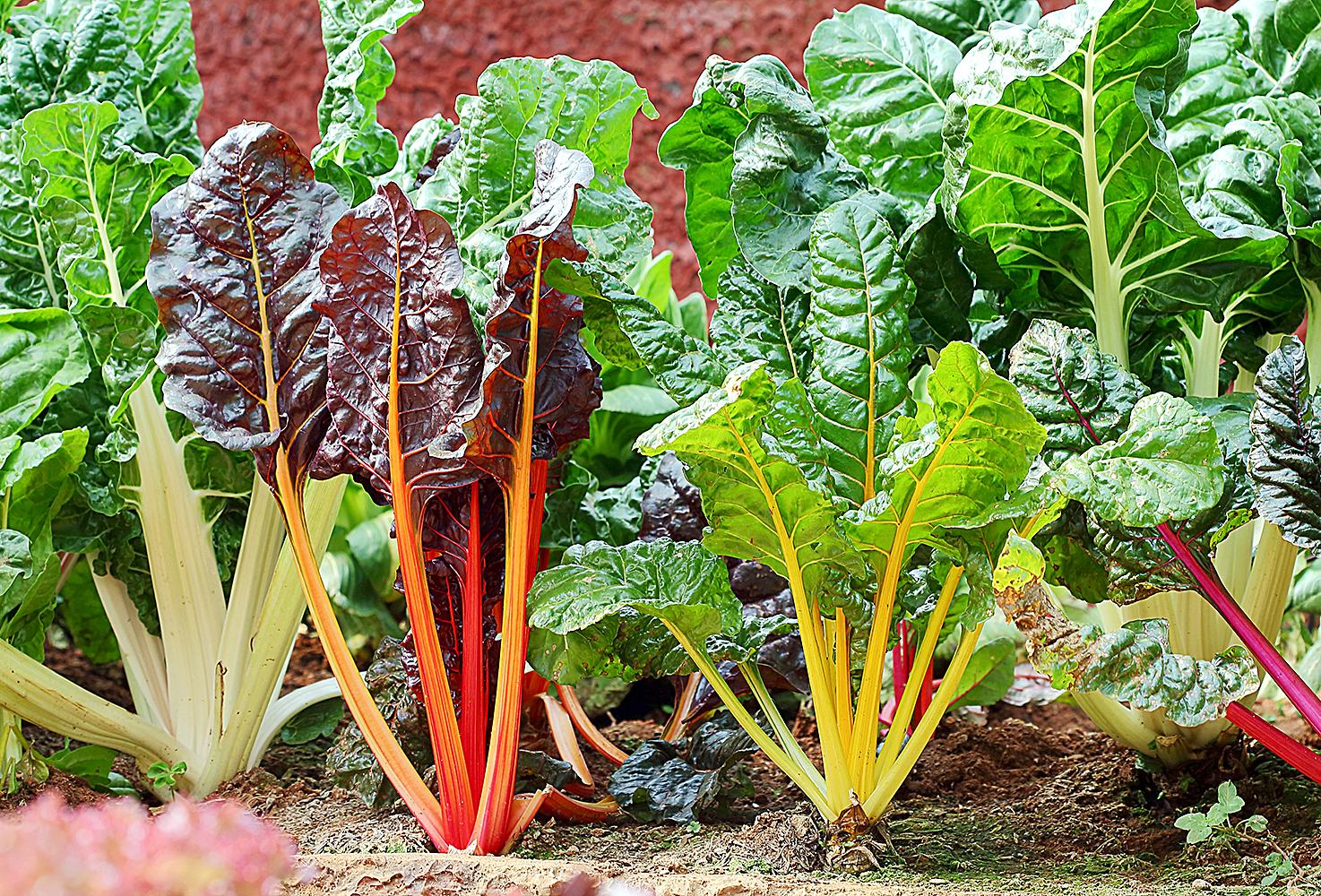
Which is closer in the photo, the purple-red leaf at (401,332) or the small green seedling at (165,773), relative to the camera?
the purple-red leaf at (401,332)

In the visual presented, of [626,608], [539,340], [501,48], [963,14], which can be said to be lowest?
[626,608]

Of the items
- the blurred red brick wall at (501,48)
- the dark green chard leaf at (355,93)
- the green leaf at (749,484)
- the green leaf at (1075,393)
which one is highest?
the blurred red brick wall at (501,48)

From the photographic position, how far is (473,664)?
0.92m

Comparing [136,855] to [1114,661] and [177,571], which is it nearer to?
[1114,661]

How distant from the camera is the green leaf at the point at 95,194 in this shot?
1071 mm

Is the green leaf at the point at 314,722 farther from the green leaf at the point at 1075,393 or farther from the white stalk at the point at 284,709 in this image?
the green leaf at the point at 1075,393

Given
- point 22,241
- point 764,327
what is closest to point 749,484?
point 764,327

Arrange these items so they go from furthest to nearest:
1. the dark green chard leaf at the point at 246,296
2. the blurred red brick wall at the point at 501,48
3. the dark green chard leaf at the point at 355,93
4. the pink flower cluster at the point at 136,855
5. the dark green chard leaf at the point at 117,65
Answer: the blurred red brick wall at the point at 501,48, the dark green chard leaf at the point at 117,65, the dark green chard leaf at the point at 355,93, the dark green chard leaf at the point at 246,296, the pink flower cluster at the point at 136,855

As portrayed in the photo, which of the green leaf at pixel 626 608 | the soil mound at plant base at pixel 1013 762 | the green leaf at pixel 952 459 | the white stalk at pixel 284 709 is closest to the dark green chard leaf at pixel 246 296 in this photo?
the green leaf at pixel 626 608

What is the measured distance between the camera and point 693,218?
1141mm

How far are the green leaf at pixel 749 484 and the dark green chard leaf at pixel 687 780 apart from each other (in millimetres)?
250

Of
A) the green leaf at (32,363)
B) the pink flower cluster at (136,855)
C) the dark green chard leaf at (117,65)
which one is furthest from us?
the dark green chard leaf at (117,65)

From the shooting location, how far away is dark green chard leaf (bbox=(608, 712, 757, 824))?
968 millimetres

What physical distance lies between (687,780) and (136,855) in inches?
27.0
